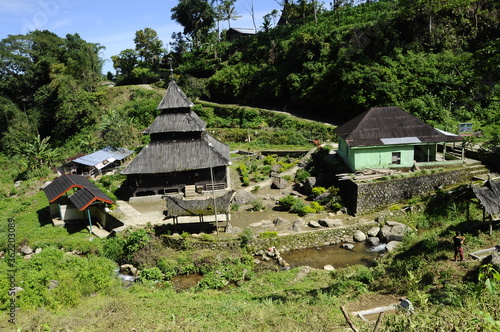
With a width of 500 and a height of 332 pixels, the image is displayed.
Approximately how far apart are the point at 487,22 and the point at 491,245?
36565 millimetres

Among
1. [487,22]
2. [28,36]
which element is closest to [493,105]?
[487,22]

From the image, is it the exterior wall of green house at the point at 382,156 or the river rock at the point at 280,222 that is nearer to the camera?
the river rock at the point at 280,222

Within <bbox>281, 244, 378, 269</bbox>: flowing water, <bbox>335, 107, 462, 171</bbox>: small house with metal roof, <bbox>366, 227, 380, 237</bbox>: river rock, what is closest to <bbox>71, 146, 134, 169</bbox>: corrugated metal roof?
<bbox>281, 244, 378, 269</bbox>: flowing water

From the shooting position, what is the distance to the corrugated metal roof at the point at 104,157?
116 ft

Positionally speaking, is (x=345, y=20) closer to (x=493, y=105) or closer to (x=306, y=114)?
(x=306, y=114)

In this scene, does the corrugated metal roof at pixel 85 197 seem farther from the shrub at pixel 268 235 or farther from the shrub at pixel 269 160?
the shrub at pixel 269 160

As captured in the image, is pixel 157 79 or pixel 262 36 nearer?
pixel 262 36

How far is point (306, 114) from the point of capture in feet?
159

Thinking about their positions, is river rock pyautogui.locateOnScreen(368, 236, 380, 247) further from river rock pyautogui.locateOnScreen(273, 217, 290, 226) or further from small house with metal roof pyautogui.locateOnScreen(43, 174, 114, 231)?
small house with metal roof pyautogui.locateOnScreen(43, 174, 114, 231)

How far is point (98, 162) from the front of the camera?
116ft

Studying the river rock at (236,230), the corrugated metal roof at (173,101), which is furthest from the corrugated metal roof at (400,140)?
the corrugated metal roof at (173,101)

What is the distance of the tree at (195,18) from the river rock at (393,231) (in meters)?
58.3

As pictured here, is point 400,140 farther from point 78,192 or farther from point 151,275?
point 78,192

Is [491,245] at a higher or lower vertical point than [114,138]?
lower
